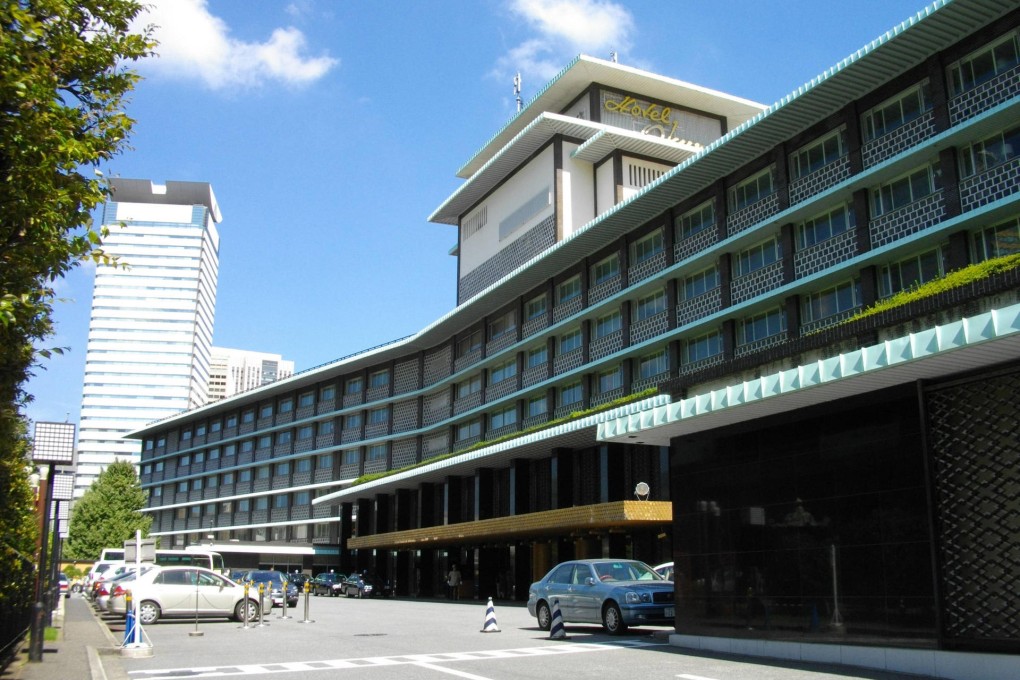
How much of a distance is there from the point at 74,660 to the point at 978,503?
44.2 ft

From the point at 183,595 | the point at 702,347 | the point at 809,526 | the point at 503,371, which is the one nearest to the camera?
the point at 809,526

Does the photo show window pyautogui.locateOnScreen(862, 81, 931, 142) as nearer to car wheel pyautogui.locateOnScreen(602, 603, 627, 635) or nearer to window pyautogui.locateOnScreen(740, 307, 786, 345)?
window pyautogui.locateOnScreen(740, 307, 786, 345)

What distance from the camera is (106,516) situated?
267 feet

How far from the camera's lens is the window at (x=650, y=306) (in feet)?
130

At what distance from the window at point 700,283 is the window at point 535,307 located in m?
10.3

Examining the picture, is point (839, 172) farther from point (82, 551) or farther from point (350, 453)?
point (82, 551)

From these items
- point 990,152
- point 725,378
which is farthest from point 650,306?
point 725,378

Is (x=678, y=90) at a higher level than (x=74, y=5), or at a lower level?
higher

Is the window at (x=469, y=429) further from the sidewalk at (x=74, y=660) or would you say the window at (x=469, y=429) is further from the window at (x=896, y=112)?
the sidewalk at (x=74, y=660)

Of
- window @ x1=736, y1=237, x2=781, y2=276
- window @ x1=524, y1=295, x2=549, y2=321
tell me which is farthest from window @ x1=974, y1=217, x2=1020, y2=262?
window @ x1=524, y1=295, x2=549, y2=321

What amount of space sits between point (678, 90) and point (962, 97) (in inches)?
872

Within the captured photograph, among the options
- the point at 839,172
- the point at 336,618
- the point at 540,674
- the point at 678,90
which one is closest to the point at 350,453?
the point at 678,90

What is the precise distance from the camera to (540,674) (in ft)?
41.9

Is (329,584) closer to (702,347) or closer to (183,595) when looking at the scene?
(702,347)
